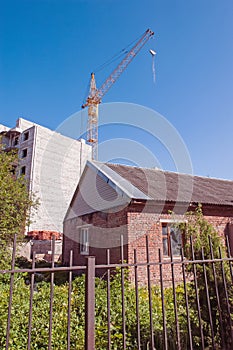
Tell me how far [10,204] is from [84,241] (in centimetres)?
462

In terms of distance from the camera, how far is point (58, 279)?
1191 centimetres

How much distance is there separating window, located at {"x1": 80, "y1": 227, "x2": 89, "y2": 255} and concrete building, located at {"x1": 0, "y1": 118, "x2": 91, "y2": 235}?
21489mm

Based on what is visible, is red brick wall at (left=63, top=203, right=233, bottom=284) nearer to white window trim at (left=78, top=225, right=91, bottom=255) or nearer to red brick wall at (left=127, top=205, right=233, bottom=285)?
red brick wall at (left=127, top=205, right=233, bottom=285)

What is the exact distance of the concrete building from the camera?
36.0 meters

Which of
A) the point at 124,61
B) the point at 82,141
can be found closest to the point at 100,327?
the point at 82,141

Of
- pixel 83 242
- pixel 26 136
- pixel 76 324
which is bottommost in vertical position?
pixel 76 324

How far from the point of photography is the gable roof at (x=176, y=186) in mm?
12016

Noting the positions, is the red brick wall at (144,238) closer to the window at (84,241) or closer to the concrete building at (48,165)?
the window at (84,241)

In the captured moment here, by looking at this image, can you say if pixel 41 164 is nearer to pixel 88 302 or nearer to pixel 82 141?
pixel 82 141

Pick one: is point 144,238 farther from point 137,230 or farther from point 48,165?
point 48,165

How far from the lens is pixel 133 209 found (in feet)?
34.4

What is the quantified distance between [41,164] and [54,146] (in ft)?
12.9

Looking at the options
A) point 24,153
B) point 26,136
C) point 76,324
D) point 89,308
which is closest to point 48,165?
point 24,153

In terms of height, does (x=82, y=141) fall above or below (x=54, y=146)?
above
